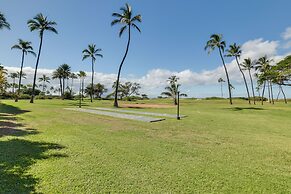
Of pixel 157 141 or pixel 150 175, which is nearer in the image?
pixel 150 175

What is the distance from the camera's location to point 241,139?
8.79 meters

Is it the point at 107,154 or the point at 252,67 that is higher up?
the point at 252,67

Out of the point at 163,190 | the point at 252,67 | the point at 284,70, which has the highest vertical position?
the point at 252,67

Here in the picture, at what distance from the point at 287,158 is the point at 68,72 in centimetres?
7920

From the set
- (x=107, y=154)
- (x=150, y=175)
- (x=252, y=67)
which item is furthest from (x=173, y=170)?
(x=252, y=67)

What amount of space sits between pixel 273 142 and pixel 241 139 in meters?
1.29

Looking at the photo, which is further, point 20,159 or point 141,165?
point 20,159

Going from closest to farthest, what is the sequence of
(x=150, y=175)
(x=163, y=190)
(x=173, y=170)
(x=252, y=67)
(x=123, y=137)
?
(x=163, y=190) < (x=150, y=175) < (x=173, y=170) < (x=123, y=137) < (x=252, y=67)

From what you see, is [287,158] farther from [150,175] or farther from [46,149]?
[46,149]

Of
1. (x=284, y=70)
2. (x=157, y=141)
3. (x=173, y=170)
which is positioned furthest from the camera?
(x=284, y=70)

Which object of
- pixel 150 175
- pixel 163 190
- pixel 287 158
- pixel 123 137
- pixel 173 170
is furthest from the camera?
pixel 123 137

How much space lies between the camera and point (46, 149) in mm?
6637

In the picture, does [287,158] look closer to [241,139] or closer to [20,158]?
[241,139]

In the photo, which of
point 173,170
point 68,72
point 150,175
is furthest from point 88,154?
point 68,72
